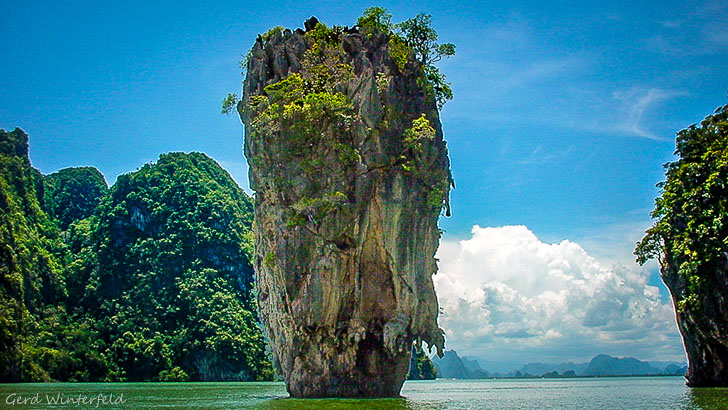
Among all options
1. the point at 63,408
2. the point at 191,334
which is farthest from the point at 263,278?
the point at 191,334

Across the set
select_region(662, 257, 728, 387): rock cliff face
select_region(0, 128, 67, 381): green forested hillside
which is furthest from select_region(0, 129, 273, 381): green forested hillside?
select_region(662, 257, 728, 387): rock cliff face

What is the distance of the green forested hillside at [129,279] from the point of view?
193ft

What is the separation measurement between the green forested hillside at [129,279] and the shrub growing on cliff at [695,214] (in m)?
48.9

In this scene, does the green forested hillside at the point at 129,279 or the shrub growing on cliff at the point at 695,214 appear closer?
the shrub growing on cliff at the point at 695,214

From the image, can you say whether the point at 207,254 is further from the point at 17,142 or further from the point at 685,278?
the point at 685,278

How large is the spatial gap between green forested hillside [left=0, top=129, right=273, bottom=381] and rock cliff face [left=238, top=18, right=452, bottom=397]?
36776 millimetres

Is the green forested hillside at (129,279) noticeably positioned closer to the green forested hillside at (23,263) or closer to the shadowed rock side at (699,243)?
the green forested hillside at (23,263)

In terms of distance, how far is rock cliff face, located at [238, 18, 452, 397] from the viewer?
930 inches

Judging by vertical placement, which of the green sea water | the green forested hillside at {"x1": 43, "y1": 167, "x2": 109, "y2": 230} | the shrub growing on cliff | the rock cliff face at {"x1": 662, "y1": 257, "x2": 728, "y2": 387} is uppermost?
the green forested hillside at {"x1": 43, "y1": 167, "x2": 109, "y2": 230}

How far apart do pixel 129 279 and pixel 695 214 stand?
66.6 m

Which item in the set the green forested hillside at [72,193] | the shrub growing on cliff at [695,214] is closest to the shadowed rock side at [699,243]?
the shrub growing on cliff at [695,214]

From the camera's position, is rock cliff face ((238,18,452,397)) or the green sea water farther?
rock cliff face ((238,18,452,397))

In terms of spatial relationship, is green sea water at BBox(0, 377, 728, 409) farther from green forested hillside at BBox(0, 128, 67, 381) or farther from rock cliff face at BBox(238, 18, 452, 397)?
green forested hillside at BBox(0, 128, 67, 381)

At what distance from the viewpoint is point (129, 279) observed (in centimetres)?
7594
